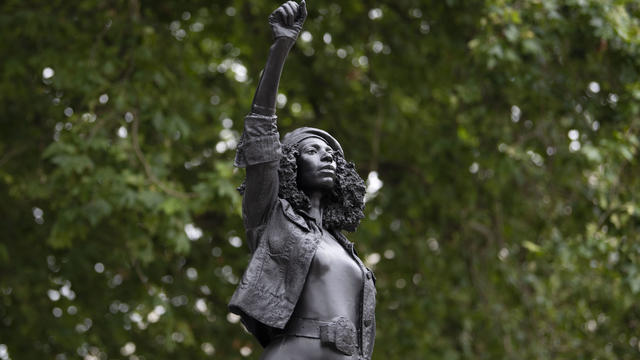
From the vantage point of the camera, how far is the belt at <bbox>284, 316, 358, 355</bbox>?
15.5 feet

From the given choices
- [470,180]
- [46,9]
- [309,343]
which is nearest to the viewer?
[309,343]

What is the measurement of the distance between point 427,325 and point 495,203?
1.64m

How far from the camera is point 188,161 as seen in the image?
11.7 metres

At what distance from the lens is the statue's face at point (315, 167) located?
201 inches

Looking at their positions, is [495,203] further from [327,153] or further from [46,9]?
[327,153]

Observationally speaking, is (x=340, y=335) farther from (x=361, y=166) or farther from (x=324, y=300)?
(x=361, y=166)

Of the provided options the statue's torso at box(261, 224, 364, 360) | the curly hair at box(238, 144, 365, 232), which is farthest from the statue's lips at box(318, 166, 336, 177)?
the statue's torso at box(261, 224, 364, 360)

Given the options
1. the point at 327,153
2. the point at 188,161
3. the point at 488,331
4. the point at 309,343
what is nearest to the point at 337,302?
the point at 309,343

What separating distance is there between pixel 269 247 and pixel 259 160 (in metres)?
0.41

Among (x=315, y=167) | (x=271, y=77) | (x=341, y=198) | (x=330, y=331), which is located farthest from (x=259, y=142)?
(x=330, y=331)

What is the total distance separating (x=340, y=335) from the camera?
4738 mm

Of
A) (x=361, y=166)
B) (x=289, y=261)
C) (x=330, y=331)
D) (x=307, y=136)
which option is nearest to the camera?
(x=330, y=331)

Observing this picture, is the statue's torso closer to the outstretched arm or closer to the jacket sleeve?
the jacket sleeve

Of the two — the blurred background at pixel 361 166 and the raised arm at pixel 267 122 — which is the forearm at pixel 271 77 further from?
the blurred background at pixel 361 166
